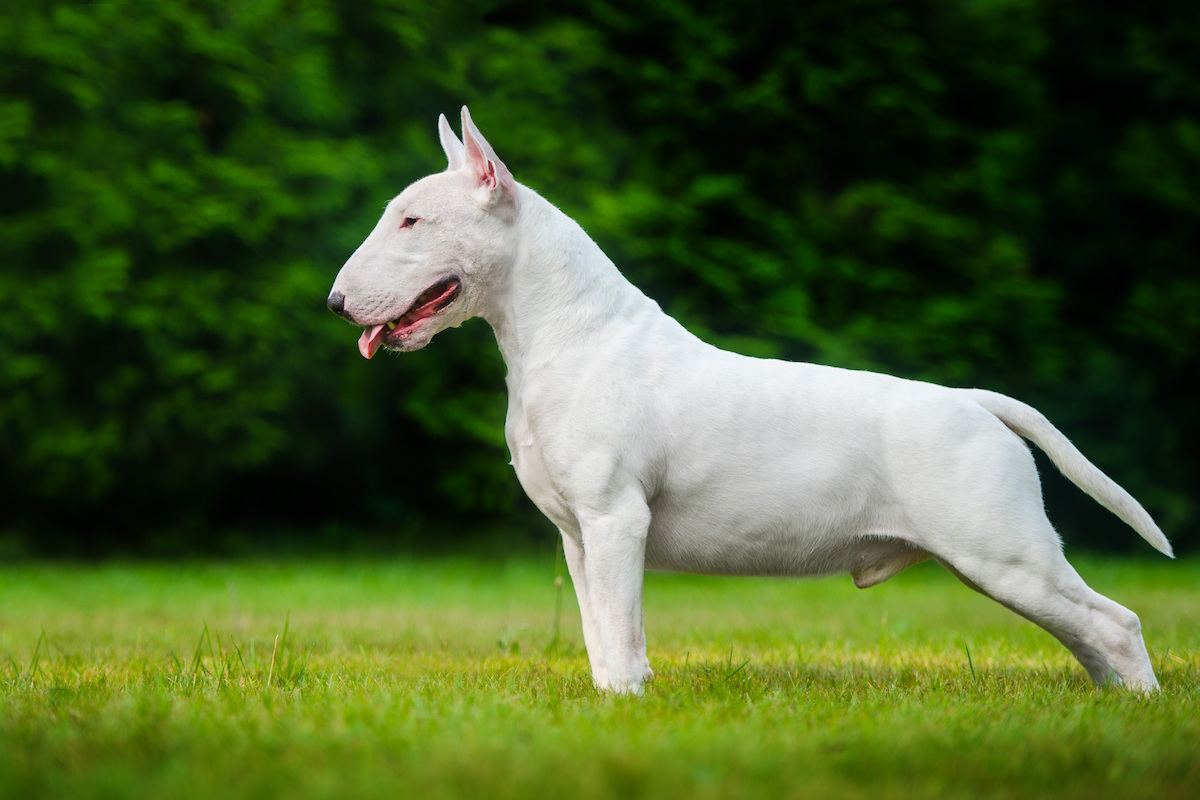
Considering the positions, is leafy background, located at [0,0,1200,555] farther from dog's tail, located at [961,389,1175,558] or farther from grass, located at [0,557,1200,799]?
dog's tail, located at [961,389,1175,558]

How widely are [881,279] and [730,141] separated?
2293mm

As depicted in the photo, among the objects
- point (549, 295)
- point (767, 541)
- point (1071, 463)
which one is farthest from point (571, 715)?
point (1071, 463)

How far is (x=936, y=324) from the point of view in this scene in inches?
433

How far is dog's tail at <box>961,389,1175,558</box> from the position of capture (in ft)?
11.1

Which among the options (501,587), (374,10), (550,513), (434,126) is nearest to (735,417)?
(550,513)

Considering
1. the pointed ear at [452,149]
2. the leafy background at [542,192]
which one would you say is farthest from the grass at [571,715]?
the leafy background at [542,192]

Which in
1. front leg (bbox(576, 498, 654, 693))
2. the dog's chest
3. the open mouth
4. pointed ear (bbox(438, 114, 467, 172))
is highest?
pointed ear (bbox(438, 114, 467, 172))

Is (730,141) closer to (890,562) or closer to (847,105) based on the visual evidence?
(847,105)

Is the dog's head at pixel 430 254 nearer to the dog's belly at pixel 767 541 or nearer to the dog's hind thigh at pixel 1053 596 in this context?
the dog's belly at pixel 767 541

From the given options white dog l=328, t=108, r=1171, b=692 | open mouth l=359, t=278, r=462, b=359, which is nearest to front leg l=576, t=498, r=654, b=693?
white dog l=328, t=108, r=1171, b=692

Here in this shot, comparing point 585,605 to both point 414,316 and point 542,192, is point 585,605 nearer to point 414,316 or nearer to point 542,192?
point 414,316

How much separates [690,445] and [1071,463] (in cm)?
127

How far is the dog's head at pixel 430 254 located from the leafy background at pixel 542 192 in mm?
6919

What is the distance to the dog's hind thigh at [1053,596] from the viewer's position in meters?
3.18
